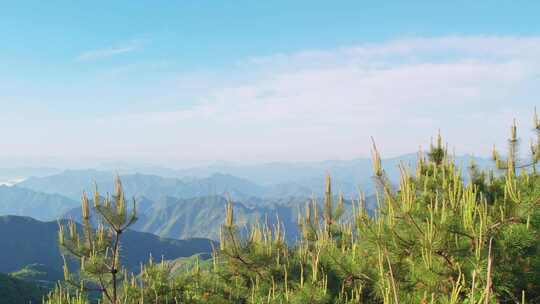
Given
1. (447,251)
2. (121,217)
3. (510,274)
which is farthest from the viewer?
(121,217)

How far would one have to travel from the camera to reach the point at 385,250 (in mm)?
4125

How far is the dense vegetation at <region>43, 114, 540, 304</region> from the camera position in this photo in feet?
26.7

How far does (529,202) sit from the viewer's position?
27.9 feet

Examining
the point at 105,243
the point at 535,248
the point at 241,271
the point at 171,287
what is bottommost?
the point at 171,287

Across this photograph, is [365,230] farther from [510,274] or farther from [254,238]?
[254,238]

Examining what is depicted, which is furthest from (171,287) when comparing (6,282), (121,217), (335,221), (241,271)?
(6,282)

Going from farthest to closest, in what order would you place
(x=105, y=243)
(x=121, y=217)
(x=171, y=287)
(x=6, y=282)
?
(x=6, y=282) → (x=171, y=287) → (x=105, y=243) → (x=121, y=217)

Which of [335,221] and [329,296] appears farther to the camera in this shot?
[335,221]

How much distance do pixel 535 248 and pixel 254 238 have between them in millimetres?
7946

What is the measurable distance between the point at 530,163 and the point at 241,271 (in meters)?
10.6

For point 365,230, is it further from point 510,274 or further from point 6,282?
point 6,282

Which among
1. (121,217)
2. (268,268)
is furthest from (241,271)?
(121,217)

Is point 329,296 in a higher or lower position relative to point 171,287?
higher

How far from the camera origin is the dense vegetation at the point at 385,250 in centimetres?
815
